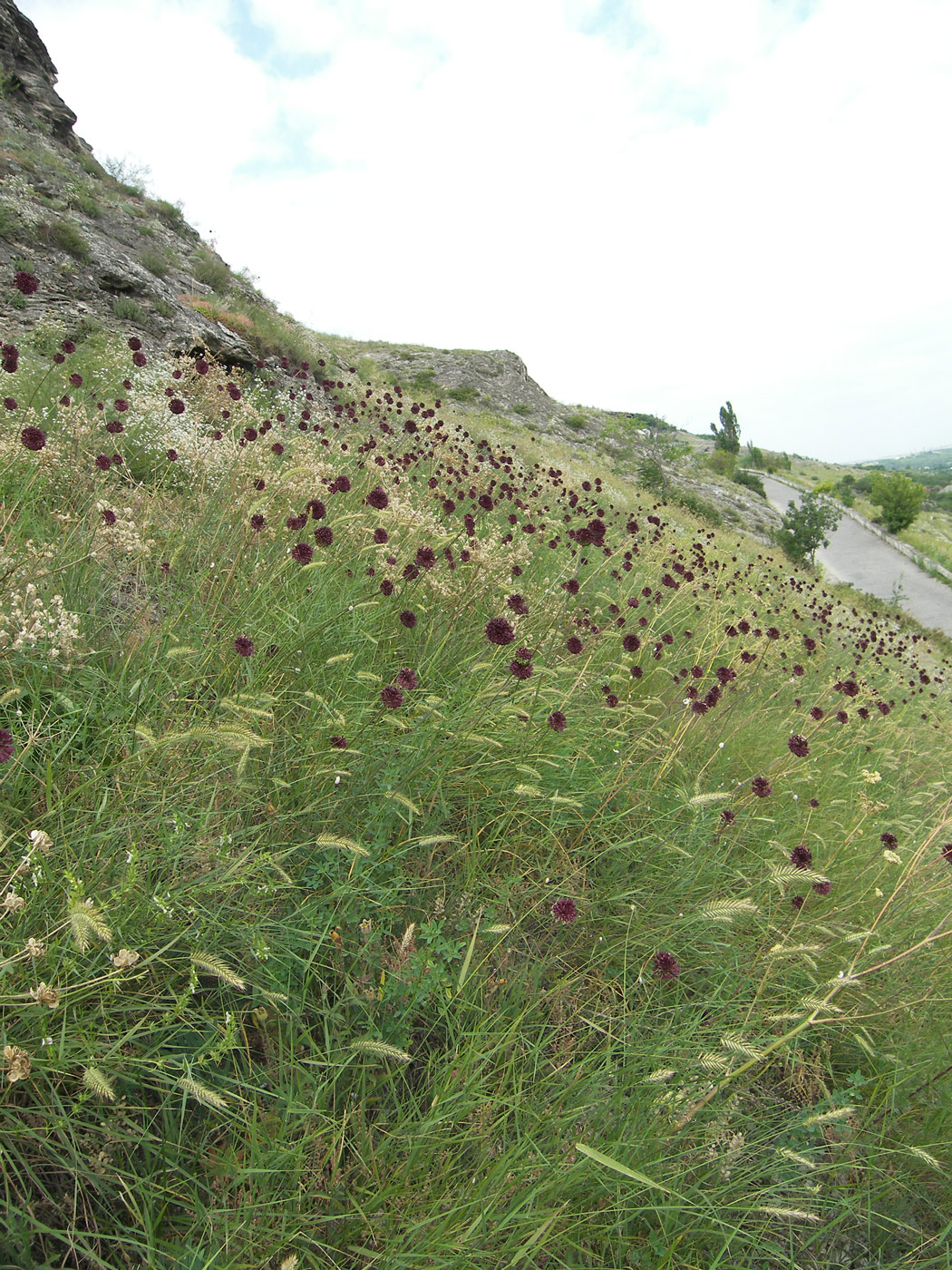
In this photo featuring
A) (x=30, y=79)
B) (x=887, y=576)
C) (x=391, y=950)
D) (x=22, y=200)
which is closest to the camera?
(x=391, y=950)

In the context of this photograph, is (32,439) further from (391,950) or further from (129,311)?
(129,311)

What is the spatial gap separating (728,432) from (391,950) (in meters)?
70.8

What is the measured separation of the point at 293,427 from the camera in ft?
22.9

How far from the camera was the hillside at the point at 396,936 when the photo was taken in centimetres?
128

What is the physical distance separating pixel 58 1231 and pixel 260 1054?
0.53 meters

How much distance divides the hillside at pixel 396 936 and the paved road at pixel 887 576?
2459 cm

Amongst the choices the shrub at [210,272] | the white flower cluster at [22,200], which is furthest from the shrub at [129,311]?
the shrub at [210,272]

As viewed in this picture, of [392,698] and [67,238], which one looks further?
[67,238]

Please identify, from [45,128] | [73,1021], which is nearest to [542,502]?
[73,1021]

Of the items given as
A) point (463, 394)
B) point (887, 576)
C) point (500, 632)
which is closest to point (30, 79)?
point (463, 394)

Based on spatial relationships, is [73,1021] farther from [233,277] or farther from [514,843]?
[233,277]

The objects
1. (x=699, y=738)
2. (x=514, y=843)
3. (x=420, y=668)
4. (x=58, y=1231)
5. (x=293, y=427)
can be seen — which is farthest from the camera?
(x=293, y=427)

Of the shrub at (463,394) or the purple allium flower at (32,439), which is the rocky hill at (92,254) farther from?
the shrub at (463,394)

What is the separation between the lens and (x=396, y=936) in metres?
1.88
